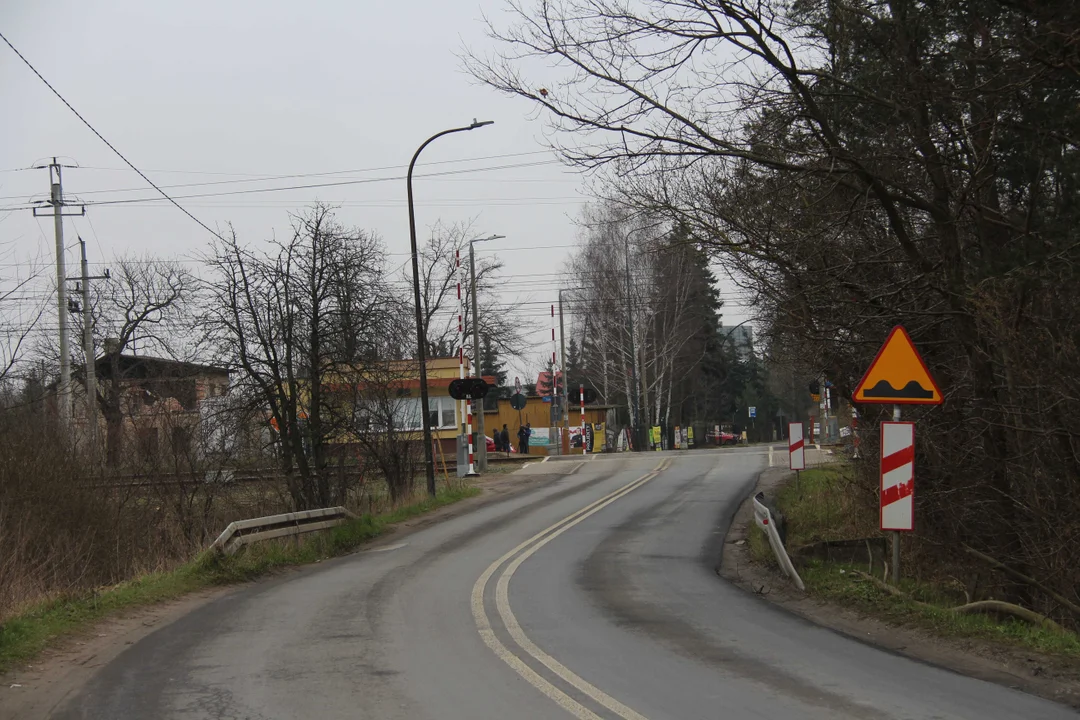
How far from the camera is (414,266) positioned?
2341 cm

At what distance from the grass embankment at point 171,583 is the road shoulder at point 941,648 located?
6492 millimetres

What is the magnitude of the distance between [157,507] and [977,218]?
698 inches

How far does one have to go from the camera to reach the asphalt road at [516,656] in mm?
6070

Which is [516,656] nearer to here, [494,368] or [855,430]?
[855,430]

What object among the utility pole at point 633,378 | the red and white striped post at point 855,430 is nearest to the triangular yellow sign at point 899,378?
the red and white striped post at point 855,430

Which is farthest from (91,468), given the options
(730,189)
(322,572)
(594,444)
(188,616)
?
(594,444)

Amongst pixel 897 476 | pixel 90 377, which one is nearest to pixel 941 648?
pixel 897 476

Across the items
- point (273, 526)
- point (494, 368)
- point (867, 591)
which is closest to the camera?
point (867, 591)

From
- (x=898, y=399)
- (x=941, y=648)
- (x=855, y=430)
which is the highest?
(x=898, y=399)

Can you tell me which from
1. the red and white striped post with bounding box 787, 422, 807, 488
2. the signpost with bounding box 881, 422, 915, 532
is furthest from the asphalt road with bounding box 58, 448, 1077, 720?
the red and white striped post with bounding box 787, 422, 807, 488

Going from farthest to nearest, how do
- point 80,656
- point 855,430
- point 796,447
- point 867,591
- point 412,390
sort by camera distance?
1. point 412,390
2. point 796,447
3. point 855,430
4. point 867,591
5. point 80,656

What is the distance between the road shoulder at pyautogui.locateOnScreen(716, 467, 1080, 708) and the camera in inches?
258

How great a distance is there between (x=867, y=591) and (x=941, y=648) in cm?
212

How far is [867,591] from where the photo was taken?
9.80 m
